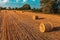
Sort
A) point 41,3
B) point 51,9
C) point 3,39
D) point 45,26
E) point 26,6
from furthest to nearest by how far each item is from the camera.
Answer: point 26,6 → point 41,3 → point 51,9 → point 45,26 → point 3,39

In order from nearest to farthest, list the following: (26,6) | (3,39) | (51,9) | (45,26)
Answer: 1. (3,39)
2. (45,26)
3. (51,9)
4. (26,6)

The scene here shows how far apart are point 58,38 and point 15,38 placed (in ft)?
10.8

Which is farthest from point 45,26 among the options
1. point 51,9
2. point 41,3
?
point 41,3

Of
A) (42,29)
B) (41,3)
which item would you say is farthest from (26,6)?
(42,29)

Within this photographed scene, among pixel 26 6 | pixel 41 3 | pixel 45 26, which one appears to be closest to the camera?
pixel 45 26

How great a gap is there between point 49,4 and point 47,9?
5.82 feet

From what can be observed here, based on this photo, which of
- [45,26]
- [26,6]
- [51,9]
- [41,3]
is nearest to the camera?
[45,26]

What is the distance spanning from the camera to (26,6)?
119 m

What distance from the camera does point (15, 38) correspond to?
1214 centimetres

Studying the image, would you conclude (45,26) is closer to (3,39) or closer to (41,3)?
(3,39)

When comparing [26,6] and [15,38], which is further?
[26,6]

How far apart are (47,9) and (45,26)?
38502 millimetres

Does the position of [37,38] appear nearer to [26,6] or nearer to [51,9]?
[51,9]

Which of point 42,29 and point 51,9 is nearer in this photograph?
point 42,29
